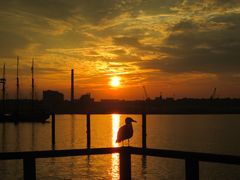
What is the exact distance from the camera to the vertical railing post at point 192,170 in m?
8.20

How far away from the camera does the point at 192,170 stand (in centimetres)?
825

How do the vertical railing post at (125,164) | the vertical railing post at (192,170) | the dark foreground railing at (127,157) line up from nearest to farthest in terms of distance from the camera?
the dark foreground railing at (127,157), the vertical railing post at (192,170), the vertical railing post at (125,164)

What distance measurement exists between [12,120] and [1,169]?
10826cm

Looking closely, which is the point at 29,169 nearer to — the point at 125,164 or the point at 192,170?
the point at 125,164

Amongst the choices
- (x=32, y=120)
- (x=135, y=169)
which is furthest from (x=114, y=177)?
(x=32, y=120)

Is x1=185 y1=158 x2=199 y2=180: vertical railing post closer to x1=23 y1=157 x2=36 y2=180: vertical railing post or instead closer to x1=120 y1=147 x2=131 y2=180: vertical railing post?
x1=120 y1=147 x2=131 y2=180: vertical railing post

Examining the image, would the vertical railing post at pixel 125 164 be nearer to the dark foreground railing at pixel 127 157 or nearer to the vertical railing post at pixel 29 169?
the dark foreground railing at pixel 127 157

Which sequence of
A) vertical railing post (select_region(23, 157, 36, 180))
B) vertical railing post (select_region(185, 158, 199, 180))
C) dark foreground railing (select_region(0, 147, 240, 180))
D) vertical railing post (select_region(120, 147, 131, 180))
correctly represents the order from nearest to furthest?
dark foreground railing (select_region(0, 147, 240, 180)) < vertical railing post (select_region(185, 158, 199, 180)) < vertical railing post (select_region(23, 157, 36, 180)) < vertical railing post (select_region(120, 147, 131, 180))

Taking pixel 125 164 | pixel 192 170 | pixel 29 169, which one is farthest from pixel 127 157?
pixel 29 169

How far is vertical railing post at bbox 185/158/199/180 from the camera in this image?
8.20 m

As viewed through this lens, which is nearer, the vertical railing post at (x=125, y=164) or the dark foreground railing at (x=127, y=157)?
the dark foreground railing at (x=127, y=157)

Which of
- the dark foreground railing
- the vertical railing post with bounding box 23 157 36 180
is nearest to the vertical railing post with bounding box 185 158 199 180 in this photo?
the dark foreground railing

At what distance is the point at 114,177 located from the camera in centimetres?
3397

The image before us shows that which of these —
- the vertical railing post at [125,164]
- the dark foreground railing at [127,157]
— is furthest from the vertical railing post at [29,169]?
the vertical railing post at [125,164]
